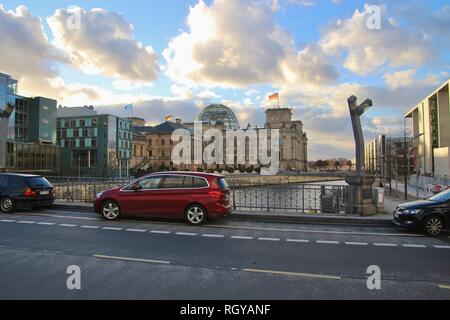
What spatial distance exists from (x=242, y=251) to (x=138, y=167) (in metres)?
101

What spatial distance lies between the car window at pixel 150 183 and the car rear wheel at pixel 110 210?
3.82 ft

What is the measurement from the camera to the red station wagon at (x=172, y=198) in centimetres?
1193

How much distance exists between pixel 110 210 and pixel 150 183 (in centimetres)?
173

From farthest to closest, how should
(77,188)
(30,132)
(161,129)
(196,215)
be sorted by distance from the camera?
(161,129) → (30,132) → (77,188) → (196,215)

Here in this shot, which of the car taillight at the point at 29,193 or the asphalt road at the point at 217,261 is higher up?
the car taillight at the point at 29,193

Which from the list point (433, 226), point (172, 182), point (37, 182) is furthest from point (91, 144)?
point (433, 226)

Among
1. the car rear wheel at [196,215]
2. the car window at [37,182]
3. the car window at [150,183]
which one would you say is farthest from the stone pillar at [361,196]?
the car window at [37,182]

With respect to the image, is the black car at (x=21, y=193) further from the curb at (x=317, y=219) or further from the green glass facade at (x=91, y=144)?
the green glass facade at (x=91, y=144)

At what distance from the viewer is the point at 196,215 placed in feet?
39.1

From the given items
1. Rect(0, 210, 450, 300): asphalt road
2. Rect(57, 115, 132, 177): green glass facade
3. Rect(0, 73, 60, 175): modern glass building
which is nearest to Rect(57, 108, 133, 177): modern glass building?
Rect(57, 115, 132, 177): green glass facade

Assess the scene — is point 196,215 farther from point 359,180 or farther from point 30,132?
point 30,132

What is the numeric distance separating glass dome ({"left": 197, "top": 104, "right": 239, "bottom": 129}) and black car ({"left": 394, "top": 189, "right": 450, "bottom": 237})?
134m

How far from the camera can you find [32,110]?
2805 inches

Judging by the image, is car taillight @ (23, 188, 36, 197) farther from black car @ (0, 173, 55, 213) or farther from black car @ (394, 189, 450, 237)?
black car @ (394, 189, 450, 237)
